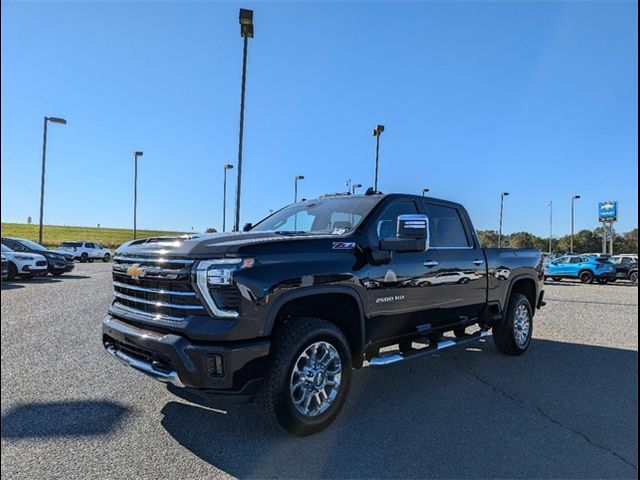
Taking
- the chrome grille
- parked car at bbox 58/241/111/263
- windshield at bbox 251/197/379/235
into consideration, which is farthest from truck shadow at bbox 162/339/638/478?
parked car at bbox 58/241/111/263

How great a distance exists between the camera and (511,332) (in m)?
6.15

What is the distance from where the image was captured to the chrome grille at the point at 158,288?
10.8ft

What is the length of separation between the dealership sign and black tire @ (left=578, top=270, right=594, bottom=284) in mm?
30393

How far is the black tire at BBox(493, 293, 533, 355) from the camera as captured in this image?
616cm

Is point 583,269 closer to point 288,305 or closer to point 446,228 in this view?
point 446,228

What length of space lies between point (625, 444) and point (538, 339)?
13.7 feet

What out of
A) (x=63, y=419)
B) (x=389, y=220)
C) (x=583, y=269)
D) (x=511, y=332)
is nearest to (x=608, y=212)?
(x=583, y=269)

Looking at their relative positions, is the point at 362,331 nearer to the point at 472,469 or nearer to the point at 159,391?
the point at 472,469

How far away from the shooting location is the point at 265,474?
300cm

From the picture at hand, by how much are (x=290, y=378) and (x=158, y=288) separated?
3.97 feet

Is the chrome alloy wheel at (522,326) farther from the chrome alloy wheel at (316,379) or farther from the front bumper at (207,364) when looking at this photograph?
the front bumper at (207,364)

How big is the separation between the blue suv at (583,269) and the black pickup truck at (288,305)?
2032 centimetres

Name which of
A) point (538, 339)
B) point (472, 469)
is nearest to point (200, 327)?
point (472, 469)

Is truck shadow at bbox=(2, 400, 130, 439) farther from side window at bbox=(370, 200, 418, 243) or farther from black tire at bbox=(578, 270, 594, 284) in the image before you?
black tire at bbox=(578, 270, 594, 284)
